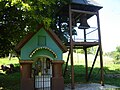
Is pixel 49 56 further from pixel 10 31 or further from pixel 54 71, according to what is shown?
pixel 10 31

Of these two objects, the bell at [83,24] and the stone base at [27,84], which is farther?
the bell at [83,24]

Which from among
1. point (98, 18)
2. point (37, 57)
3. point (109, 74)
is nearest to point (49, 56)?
point (37, 57)

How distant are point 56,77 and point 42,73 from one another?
1364 mm

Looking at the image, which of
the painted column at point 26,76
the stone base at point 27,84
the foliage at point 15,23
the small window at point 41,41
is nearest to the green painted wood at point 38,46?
the small window at point 41,41

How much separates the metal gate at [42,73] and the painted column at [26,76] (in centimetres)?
109

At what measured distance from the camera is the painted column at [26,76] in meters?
14.1

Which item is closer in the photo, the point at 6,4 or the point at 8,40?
the point at 6,4

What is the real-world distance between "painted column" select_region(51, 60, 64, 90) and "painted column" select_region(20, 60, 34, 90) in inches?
61.8

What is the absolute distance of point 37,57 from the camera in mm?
15109

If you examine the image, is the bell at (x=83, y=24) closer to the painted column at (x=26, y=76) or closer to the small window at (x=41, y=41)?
the small window at (x=41, y=41)

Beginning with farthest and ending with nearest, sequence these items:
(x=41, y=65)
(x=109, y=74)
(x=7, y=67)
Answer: (x=7, y=67) < (x=109, y=74) < (x=41, y=65)

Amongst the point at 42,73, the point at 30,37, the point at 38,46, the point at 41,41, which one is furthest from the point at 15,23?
the point at 42,73

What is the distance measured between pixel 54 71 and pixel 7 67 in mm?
14220

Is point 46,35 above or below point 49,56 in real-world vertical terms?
above
